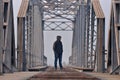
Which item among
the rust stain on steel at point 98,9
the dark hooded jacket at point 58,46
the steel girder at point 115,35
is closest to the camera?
the steel girder at point 115,35

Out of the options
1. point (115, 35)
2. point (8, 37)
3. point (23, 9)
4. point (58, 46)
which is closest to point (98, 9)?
point (23, 9)

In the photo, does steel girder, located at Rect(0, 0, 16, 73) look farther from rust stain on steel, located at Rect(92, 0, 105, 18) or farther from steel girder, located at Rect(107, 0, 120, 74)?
rust stain on steel, located at Rect(92, 0, 105, 18)

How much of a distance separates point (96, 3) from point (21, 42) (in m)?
5.47

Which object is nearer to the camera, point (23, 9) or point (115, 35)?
point (115, 35)

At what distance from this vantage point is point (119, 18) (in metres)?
21.2

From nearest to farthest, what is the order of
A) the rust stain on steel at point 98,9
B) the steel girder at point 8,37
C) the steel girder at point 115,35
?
the steel girder at point 8,37 < the steel girder at point 115,35 < the rust stain on steel at point 98,9

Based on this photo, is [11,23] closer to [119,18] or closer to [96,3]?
[119,18]

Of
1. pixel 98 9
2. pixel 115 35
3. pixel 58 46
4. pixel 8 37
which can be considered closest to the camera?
pixel 115 35

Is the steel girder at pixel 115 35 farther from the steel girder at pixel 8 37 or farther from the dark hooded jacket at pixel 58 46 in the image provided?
the steel girder at pixel 8 37

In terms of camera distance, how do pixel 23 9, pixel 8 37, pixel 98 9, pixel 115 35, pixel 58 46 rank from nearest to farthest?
pixel 115 35
pixel 8 37
pixel 58 46
pixel 98 9
pixel 23 9

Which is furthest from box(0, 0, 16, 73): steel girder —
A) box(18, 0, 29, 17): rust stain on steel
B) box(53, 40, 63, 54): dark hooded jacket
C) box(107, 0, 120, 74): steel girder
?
box(18, 0, 29, 17): rust stain on steel

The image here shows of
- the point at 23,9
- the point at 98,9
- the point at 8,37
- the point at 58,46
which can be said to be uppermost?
the point at 23,9

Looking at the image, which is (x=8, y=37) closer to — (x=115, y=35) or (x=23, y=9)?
(x=115, y=35)

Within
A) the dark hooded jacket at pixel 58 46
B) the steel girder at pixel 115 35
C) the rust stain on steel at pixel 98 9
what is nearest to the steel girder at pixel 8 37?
the dark hooded jacket at pixel 58 46
